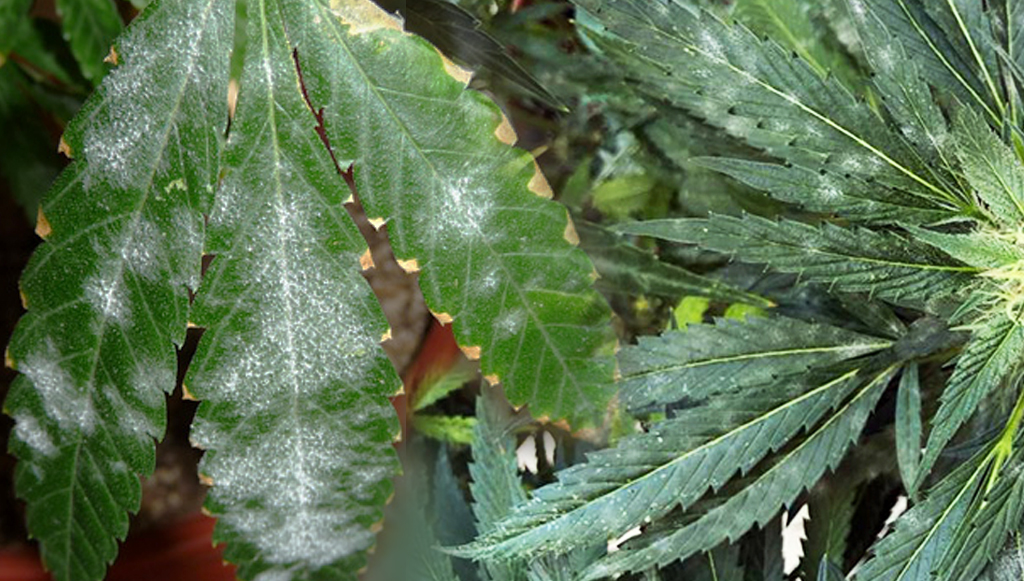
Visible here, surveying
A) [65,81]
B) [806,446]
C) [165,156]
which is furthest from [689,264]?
[65,81]

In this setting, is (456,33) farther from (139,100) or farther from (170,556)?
(170,556)

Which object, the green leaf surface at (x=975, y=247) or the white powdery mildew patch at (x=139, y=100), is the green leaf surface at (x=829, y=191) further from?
the white powdery mildew patch at (x=139, y=100)

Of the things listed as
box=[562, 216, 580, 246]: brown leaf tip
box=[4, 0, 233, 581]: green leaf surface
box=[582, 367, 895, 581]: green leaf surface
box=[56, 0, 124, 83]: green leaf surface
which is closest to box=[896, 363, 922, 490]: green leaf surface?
box=[582, 367, 895, 581]: green leaf surface

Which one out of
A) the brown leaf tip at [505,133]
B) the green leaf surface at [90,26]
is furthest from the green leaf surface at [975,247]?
the green leaf surface at [90,26]

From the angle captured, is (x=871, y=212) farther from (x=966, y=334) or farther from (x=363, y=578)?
(x=363, y=578)

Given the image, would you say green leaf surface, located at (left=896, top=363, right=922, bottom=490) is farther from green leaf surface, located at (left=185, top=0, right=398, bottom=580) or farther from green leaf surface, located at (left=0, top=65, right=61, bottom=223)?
green leaf surface, located at (left=0, top=65, right=61, bottom=223)
